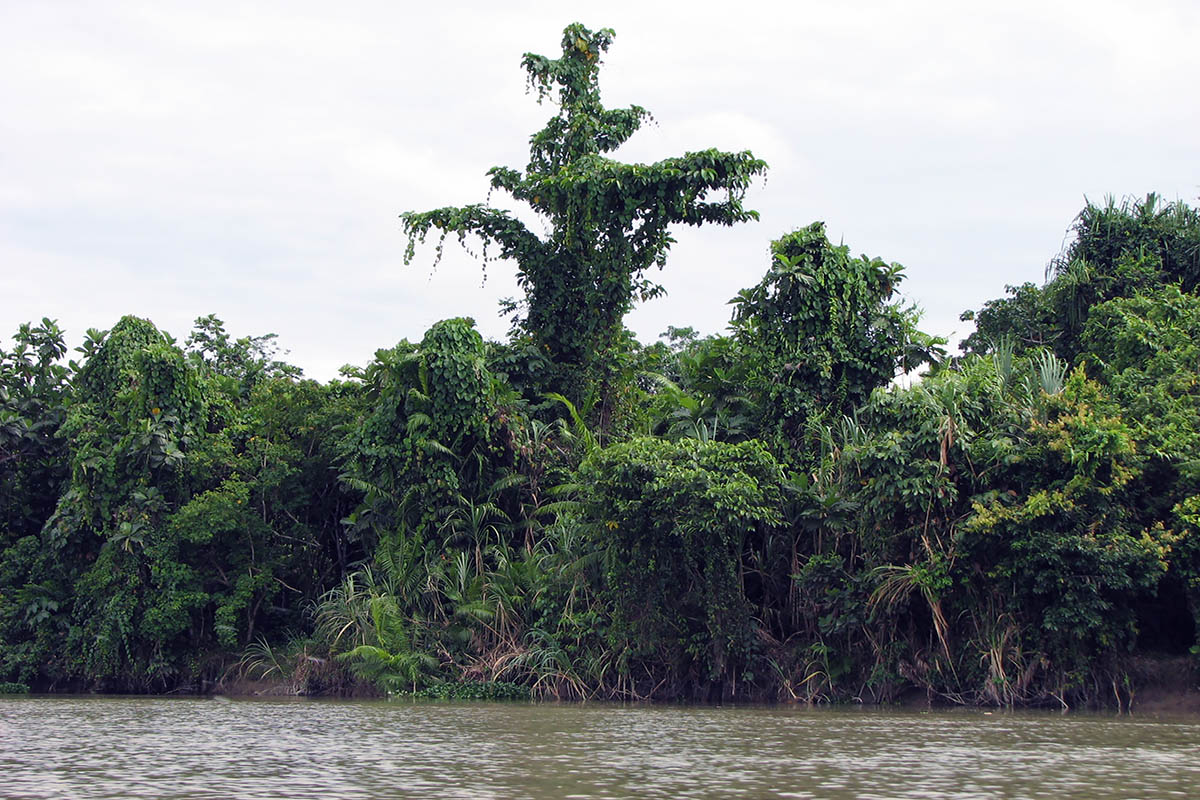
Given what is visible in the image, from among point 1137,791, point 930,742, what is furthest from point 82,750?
point 1137,791

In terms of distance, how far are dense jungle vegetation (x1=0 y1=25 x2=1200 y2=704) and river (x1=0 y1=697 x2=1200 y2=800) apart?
7.28 ft

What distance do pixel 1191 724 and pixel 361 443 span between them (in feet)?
43.6

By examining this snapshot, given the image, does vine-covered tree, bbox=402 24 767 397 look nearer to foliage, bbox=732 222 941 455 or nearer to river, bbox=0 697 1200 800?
foliage, bbox=732 222 941 455

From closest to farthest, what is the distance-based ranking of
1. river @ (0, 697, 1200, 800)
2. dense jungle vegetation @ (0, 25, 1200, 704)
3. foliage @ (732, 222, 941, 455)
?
river @ (0, 697, 1200, 800) < dense jungle vegetation @ (0, 25, 1200, 704) < foliage @ (732, 222, 941, 455)

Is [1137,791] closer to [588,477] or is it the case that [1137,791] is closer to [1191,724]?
[1191,724]

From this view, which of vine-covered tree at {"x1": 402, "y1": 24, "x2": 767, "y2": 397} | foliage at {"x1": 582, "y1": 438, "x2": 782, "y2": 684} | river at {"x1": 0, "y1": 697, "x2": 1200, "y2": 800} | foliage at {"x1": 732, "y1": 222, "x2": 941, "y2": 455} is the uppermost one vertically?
vine-covered tree at {"x1": 402, "y1": 24, "x2": 767, "y2": 397}

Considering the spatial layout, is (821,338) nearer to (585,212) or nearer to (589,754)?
(585,212)

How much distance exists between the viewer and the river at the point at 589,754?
731 centimetres

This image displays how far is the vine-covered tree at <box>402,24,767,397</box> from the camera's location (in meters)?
21.8

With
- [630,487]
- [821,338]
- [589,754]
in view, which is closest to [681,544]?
[630,487]

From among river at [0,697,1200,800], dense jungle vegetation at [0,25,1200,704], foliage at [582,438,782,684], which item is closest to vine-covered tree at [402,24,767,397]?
dense jungle vegetation at [0,25,1200,704]

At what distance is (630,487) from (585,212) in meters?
7.05

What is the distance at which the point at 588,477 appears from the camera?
1753 cm

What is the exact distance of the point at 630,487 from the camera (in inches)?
656
